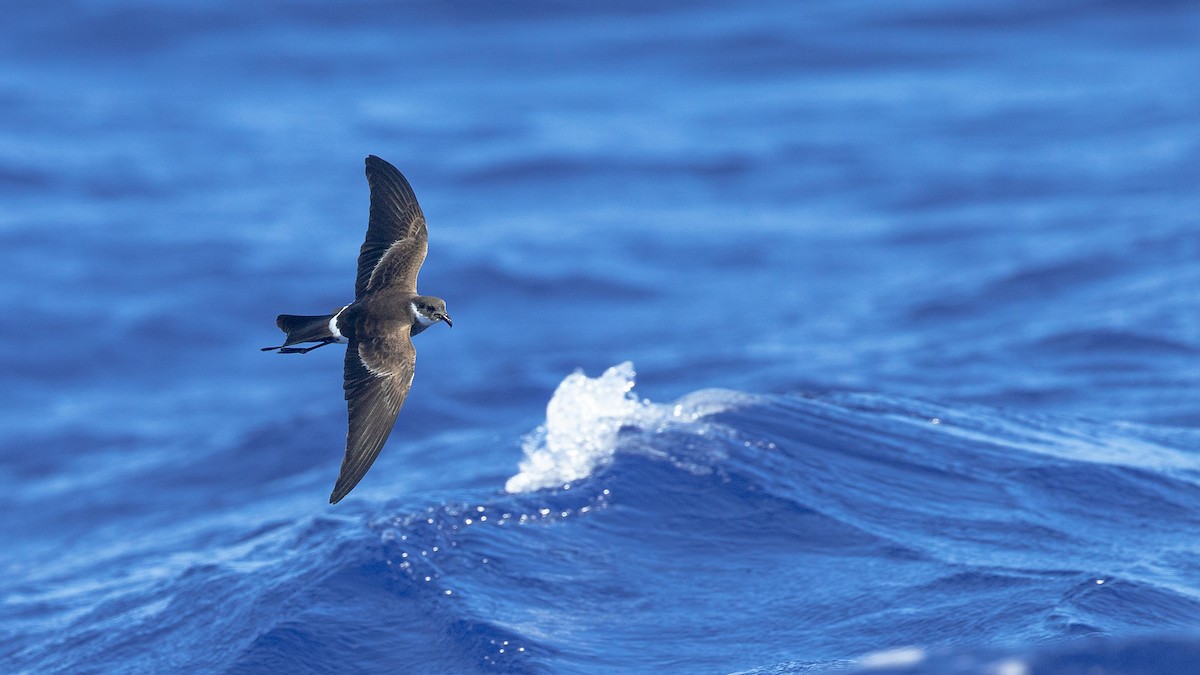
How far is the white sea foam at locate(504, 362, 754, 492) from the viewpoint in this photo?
10273 millimetres

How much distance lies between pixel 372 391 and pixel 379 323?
419 millimetres

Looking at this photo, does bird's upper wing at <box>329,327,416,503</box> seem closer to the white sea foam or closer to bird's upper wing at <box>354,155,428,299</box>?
bird's upper wing at <box>354,155,428,299</box>

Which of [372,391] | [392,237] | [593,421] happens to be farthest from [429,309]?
[593,421]

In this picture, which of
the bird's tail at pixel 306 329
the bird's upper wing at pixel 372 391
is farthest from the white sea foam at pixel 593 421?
the bird's upper wing at pixel 372 391

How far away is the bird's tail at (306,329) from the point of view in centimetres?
675

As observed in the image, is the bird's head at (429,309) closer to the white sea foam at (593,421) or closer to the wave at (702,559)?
the wave at (702,559)

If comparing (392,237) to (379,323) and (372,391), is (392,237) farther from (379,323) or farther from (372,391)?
(372,391)

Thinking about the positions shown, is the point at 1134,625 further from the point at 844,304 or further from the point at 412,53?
the point at 412,53

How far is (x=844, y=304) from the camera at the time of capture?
1884cm

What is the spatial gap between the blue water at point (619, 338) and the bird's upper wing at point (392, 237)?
216 centimetres

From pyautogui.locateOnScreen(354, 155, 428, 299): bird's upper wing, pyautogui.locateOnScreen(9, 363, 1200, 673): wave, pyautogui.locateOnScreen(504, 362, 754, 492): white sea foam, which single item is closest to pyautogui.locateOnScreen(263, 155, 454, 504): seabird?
pyautogui.locateOnScreen(354, 155, 428, 299): bird's upper wing

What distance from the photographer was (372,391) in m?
6.47

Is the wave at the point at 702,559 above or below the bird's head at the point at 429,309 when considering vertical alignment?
below

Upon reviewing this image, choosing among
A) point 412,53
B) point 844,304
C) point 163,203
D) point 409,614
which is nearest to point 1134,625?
point 409,614
